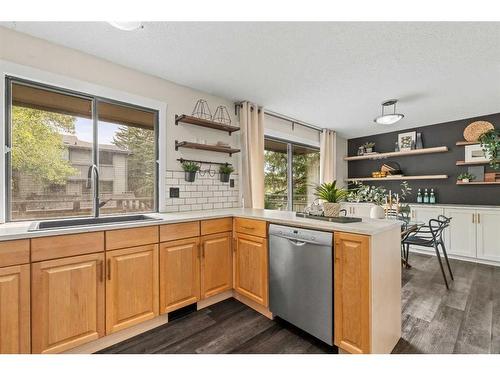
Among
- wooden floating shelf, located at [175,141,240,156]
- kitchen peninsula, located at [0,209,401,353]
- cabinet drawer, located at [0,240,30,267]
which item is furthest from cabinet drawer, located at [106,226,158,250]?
wooden floating shelf, located at [175,141,240,156]

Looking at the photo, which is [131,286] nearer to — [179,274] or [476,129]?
[179,274]

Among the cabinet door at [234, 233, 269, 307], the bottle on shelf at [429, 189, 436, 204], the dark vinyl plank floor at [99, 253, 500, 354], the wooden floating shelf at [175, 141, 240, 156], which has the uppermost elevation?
the wooden floating shelf at [175, 141, 240, 156]

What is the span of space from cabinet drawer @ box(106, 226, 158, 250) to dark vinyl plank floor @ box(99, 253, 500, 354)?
738 millimetres

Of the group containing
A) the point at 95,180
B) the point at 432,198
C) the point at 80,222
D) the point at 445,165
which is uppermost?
the point at 445,165

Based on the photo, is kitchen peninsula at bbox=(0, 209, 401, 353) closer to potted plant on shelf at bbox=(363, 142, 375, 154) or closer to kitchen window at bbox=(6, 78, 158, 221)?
kitchen window at bbox=(6, 78, 158, 221)

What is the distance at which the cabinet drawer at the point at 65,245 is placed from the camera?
1.39 meters

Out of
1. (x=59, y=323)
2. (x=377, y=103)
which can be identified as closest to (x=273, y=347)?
(x=59, y=323)

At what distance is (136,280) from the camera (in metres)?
1.76

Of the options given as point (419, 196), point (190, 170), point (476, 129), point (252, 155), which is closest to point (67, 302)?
point (190, 170)

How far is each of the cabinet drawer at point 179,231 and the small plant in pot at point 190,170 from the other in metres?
0.74

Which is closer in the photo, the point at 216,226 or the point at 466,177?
the point at 216,226

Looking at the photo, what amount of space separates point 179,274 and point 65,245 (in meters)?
0.86

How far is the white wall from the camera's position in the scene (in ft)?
5.93

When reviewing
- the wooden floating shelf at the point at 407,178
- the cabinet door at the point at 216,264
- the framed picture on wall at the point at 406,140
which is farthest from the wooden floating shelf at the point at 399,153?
the cabinet door at the point at 216,264
